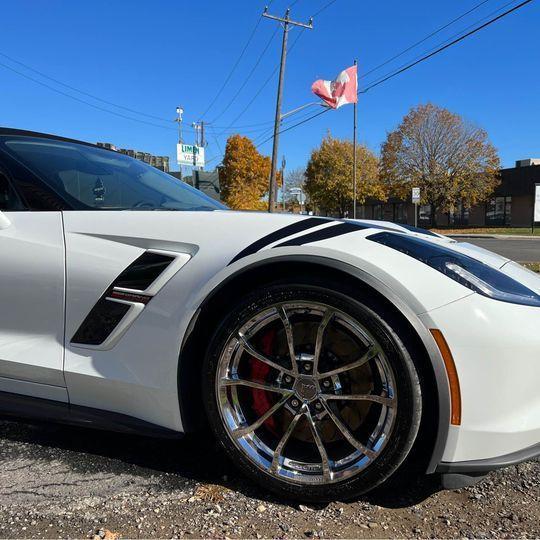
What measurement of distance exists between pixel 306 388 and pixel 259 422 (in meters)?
0.25

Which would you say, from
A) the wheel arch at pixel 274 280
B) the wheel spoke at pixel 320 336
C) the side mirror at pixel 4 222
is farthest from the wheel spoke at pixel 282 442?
the side mirror at pixel 4 222

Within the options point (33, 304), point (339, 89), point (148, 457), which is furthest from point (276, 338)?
point (339, 89)

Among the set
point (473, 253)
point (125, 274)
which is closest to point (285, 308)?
point (125, 274)

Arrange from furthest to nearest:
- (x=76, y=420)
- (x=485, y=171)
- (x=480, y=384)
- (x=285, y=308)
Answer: (x=485, y=171) < (x=76, y=420) < (x=285, y=308) < (x=480, y=384)

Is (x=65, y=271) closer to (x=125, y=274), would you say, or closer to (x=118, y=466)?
(x=125, y=274)

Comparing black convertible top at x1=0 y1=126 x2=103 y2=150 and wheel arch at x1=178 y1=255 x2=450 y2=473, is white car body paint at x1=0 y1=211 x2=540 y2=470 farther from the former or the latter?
black convertible top at x1=0 y1=126 x2=103 y2=150

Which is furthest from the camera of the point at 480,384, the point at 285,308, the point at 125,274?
the point at 125,274

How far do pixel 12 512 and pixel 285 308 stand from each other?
4.39 ft

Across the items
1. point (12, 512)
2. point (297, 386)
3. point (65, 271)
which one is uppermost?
point (65, 271)

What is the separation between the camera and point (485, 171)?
3425 cm

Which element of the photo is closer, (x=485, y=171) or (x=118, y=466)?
(x=118, y=466)

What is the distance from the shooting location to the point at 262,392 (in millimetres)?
2016

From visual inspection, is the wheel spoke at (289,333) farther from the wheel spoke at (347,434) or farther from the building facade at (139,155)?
the building facade at (139,155)

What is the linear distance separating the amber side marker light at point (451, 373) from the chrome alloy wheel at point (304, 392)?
0.79 ft
